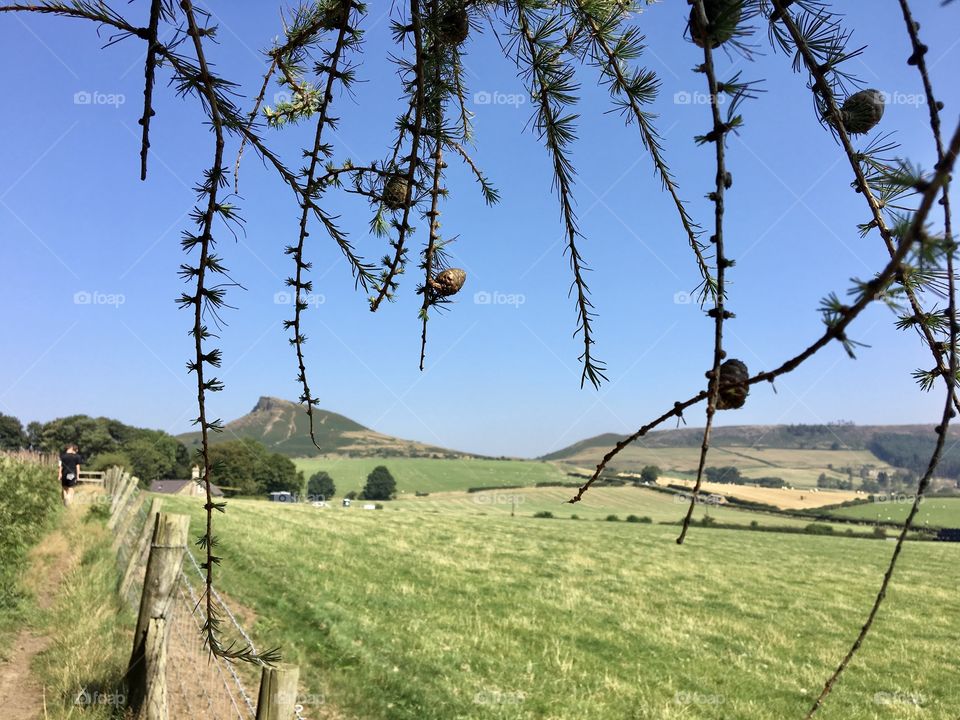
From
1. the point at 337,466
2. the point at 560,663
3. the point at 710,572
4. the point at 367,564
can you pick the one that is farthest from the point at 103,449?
the point at 560,663

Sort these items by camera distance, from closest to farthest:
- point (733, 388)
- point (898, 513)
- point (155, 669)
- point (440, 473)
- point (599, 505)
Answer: point (733, 388) < point (155, 669) < point (898, 513) < point (599, 505) < point (440, 473)

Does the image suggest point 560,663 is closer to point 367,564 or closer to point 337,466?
point 367,564

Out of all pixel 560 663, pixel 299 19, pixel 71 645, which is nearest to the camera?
pixel 299 19

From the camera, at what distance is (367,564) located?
13148mm

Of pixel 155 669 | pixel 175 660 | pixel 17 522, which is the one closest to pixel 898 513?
pixel 175 660

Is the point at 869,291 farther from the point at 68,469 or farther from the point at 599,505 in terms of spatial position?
the point at 599,505

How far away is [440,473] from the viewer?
232 ft

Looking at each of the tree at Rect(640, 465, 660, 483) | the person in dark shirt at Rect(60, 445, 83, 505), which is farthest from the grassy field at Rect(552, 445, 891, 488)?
the tree at Rect(640, 465, 660, 483)

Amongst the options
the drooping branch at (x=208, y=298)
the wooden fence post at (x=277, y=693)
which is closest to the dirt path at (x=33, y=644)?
the wooden fence post at (x=277, y=693)

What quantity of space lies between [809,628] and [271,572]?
10.2 metres

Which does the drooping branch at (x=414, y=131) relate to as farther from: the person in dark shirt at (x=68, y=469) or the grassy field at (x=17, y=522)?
the person in dark shirt at (x=68, y=469)

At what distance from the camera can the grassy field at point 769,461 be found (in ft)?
284

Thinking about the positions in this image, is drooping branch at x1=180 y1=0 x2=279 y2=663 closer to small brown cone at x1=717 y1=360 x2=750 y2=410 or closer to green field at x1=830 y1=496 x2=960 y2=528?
small brown cone at x1=717 y1=360 x2=750 y2=410

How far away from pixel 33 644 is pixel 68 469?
8.63 metres
